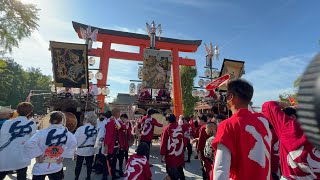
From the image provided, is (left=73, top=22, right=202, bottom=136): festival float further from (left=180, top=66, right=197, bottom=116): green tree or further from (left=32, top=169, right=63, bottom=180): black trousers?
(left=180, top=66, right=197, bottom=116): green tree

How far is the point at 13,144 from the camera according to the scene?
184 inches

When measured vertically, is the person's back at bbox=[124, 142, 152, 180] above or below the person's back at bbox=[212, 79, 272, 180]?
below

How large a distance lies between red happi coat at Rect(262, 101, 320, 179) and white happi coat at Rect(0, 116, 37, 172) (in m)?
4.17

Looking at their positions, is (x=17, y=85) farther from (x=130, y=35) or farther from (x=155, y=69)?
(x=155, y=69)

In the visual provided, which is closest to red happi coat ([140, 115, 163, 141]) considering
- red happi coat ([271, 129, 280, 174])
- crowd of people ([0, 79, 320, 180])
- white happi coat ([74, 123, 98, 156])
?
crowd of people ([0, 79, 320, 180])

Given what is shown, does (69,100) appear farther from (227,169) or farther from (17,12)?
(227,169)

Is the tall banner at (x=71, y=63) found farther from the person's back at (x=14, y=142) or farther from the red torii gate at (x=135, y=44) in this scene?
the person's back at (x=14, y=142)

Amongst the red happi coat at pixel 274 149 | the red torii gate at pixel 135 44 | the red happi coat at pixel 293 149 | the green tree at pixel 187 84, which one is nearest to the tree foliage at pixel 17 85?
the green tree at pixel 187 84

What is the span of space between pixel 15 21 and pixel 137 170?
38.0 feet

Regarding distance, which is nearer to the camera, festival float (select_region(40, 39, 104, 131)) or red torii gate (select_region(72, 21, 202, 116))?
festival float (select_region(40, 39, 104, 131))

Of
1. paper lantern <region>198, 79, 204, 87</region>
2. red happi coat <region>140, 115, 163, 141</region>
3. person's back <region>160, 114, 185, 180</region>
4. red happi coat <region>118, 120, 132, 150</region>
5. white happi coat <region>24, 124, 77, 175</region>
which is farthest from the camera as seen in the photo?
paper lantern <region>198, 79, 204, 87</region>

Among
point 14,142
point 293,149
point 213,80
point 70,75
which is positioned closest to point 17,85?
point 70,75

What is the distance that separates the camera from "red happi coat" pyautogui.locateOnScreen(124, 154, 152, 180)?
14.9 ft

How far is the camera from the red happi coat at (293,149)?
270 centimetres
